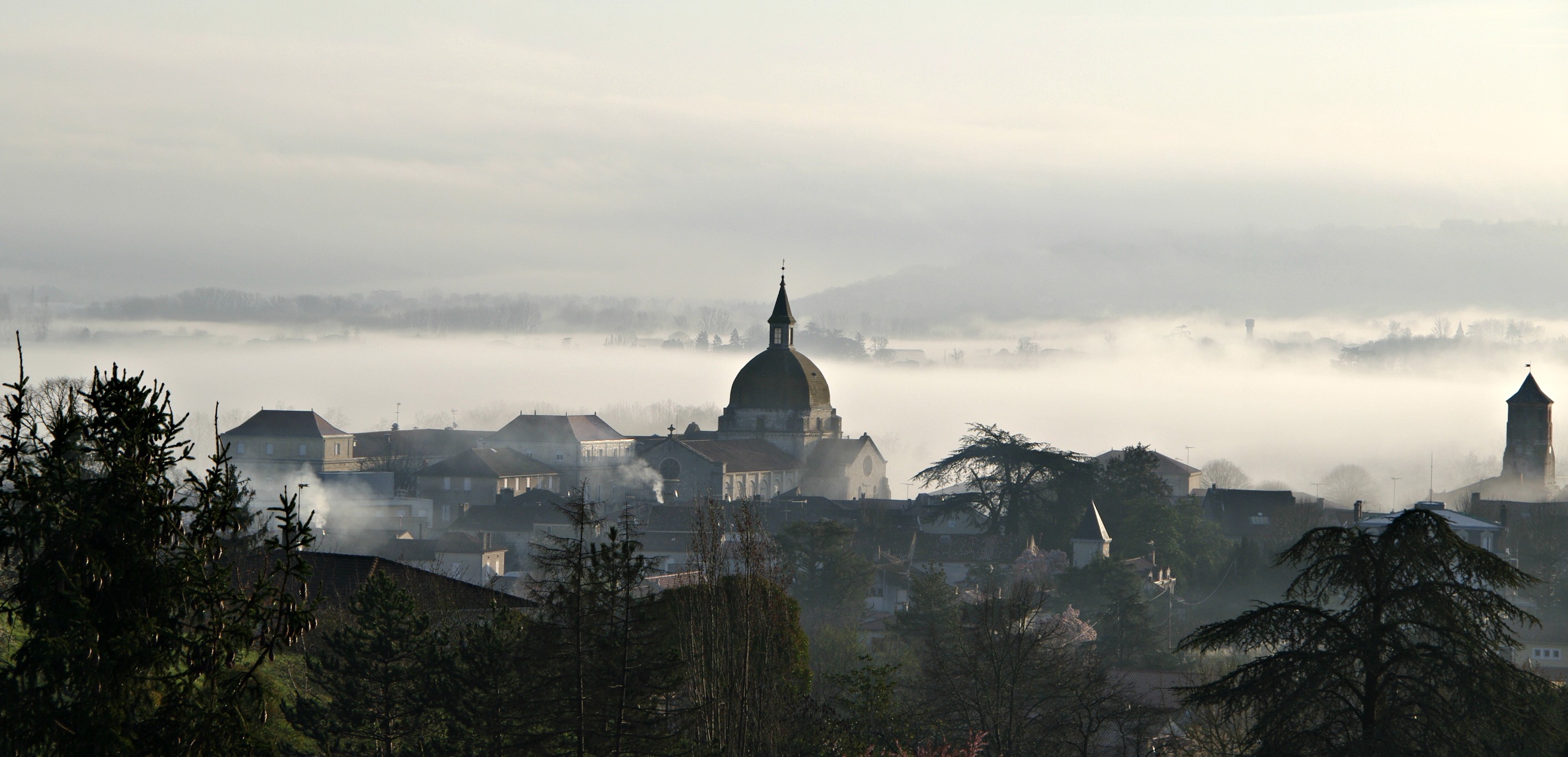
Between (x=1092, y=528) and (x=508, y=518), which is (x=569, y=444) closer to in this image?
(x=508, y=518)

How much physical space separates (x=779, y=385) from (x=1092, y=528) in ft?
173

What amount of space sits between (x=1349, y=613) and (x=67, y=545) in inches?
503

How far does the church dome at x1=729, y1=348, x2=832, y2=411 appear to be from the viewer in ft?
396

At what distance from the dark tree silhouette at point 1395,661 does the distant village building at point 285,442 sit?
4064 inches

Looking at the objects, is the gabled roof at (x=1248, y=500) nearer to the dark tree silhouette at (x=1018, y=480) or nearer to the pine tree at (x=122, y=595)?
the dark tree silhouette at (x=1018, y=480)

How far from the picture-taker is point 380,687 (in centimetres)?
2138

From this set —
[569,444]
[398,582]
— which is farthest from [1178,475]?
[398,582]

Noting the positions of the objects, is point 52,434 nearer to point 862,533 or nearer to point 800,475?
point 862,533

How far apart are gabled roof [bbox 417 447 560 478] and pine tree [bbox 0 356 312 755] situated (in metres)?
95.6

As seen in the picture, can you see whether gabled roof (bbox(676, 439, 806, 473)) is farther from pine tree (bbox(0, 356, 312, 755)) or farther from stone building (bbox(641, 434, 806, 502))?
pine tree (bbox(0, 356, 312, 755))

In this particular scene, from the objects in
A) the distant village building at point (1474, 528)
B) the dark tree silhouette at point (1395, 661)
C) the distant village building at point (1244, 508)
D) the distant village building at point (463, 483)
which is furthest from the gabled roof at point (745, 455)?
the dark tree silhouette at point (1395, 661)

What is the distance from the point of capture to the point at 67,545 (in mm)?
10250

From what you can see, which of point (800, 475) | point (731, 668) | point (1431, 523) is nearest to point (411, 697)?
point (731, 668)

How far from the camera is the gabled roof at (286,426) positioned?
115 metres
